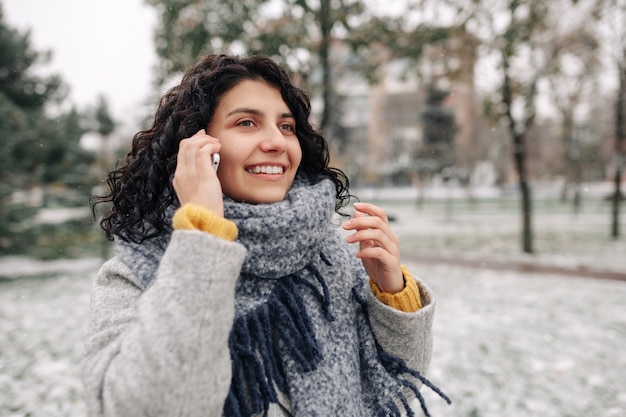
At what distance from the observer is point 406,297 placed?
1.24 metres

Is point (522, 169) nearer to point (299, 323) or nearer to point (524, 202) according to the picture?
point (524, 202)

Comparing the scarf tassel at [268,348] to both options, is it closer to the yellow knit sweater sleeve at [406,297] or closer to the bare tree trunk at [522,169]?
the yellow knit sweater sleeve at [406,297]

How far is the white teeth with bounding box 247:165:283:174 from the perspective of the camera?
1.20 meters

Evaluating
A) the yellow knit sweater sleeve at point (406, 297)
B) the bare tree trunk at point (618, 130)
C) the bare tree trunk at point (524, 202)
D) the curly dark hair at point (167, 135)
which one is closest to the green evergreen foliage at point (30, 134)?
the curly dark hair at point (167, 135)

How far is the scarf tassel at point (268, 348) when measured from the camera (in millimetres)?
1084

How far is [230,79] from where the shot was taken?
127cm

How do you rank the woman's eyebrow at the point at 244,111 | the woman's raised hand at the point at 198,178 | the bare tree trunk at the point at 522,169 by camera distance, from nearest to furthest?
the woman's raised hand at the point at 198,178 < the woman's eyebrow at the point at 244,111 < the bare tree trunk at the point at 522,169

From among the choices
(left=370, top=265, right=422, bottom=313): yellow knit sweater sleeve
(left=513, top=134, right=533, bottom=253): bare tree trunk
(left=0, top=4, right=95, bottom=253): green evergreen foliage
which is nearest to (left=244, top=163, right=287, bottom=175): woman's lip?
(left=370, top=265, right=422, bottom=313): yellow knit sweater sleeve

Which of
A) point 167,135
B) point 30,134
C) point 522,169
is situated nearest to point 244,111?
point 167,135

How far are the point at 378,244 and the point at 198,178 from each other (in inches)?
21.7

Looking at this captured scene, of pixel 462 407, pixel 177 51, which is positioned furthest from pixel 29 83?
pixel 462 407

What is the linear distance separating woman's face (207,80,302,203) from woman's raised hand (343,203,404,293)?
0.25 m

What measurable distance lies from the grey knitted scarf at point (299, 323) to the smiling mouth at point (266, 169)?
85 mm

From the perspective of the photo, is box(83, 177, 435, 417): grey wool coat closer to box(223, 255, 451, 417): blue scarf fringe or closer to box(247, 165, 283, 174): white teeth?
box(223, 255, 451, 417): blue scarf fringe
